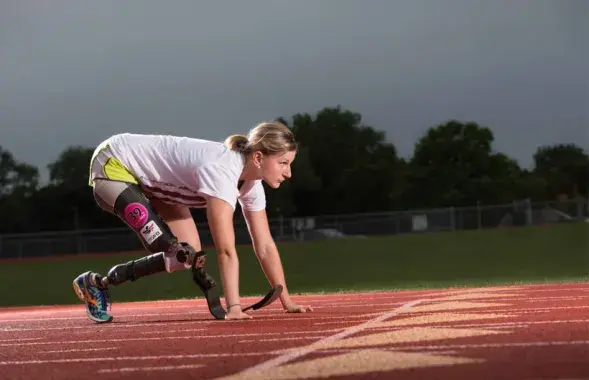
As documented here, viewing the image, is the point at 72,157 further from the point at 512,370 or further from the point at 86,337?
the point at 512,370

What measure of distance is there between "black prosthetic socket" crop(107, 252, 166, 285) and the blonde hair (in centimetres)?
77

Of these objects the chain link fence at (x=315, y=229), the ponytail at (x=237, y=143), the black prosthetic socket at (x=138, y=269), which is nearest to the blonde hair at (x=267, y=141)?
the ponytail at (x=237, y=143)

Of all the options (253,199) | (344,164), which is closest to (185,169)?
(253,199)

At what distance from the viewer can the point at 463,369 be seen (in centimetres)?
262

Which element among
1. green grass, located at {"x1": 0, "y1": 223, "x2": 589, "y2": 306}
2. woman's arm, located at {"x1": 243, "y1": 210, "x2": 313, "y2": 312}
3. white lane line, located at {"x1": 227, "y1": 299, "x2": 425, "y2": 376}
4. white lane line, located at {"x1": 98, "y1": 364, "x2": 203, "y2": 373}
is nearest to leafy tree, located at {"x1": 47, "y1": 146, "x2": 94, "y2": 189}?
green grass, located at {"x1": 0, "y1": 223, "x2": 589, "y2": 306}

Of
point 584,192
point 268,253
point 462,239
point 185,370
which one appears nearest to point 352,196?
point 584,192

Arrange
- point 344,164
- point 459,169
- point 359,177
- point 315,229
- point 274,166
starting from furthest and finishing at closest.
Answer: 1. point 459,169
2. point 344,164
3. point 359,177
4. point 315,229
5. point 274,166

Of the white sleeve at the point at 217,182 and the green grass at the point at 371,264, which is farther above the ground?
the white sleeve at the point at 217,182

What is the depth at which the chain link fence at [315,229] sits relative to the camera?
→ 21.0 metres

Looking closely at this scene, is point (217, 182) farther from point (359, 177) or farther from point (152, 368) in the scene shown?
point (359, 177)

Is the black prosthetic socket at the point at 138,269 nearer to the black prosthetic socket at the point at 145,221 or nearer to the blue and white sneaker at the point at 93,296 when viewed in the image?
the blue and white sneaker at the point at 93,296

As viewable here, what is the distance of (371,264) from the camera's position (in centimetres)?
1873

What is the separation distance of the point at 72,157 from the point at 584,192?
1750 cm

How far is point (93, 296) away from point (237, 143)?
1.32m
